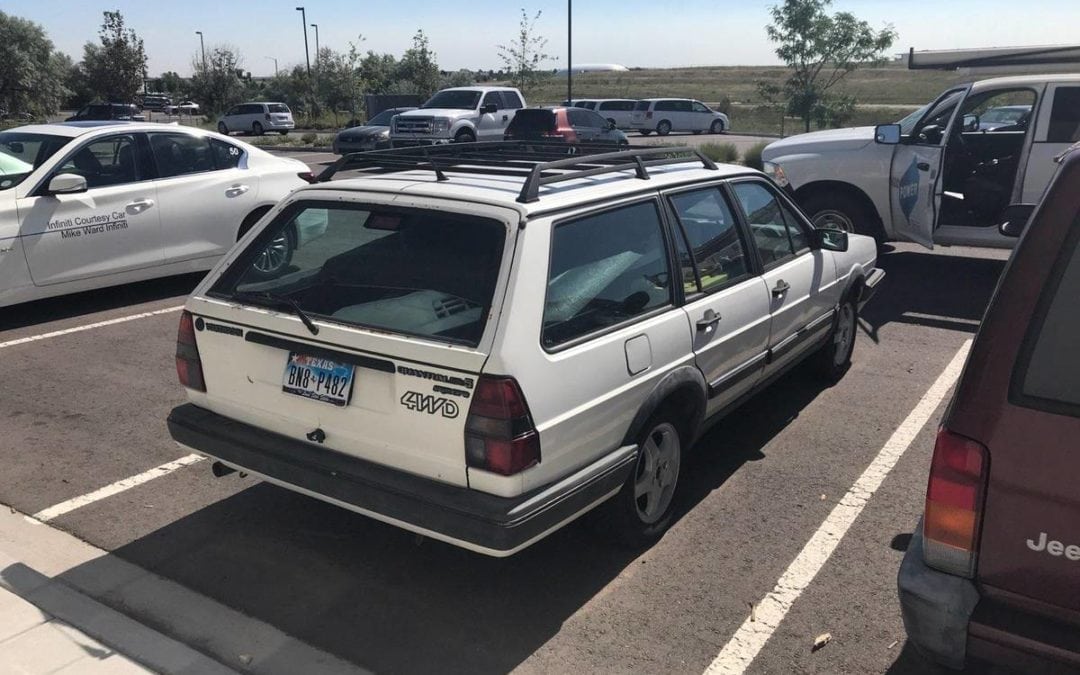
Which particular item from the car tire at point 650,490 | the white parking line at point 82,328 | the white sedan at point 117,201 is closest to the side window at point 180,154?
the white sedan at point 117,201

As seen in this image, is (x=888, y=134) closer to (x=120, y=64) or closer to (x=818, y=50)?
(x=818, y=50)

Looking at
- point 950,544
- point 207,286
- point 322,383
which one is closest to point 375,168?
point 207,286

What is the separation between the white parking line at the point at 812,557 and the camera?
134 inches

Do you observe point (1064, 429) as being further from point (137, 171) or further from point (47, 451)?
point (137, 171)

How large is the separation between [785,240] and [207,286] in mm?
3221

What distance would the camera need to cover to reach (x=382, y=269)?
3809mm

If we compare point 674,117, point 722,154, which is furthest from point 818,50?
point 674,117

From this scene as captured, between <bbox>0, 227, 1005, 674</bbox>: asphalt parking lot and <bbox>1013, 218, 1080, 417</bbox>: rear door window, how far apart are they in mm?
1384

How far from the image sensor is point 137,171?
802 cm

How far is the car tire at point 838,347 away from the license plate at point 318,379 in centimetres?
362

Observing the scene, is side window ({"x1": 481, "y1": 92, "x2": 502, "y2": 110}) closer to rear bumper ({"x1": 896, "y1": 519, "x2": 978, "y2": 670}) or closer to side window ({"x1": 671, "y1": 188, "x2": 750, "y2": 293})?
side window ({"x1": 671, "y1": 188, "x2": 750, "y2": 293})

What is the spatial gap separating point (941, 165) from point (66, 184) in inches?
299

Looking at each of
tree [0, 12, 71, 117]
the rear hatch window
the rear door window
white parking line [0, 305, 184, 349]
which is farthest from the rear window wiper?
tree [0, 12, 71, 117]

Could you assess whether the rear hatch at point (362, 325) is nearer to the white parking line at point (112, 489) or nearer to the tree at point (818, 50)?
the white parking line at point (112, 489)
